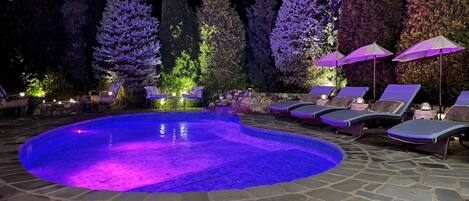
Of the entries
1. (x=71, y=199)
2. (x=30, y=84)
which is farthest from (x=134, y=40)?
(x=71, y=199)

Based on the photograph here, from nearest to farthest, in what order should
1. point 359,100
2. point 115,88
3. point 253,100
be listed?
point 359,100 < point 253,100 < point 115,88

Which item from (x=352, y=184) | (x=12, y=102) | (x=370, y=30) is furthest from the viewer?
(x=12, y=102)

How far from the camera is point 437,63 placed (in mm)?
7441

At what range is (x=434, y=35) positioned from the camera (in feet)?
24.3

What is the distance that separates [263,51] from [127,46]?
631 centimetres

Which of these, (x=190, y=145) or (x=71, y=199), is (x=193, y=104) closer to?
(x=190, y=145)

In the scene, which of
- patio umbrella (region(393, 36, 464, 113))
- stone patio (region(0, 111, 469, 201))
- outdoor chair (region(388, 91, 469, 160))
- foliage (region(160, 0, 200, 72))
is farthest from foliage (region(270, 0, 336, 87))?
stone patio (region(0, 111, 469, 201))

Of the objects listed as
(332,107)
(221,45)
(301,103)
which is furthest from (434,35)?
(221,45)

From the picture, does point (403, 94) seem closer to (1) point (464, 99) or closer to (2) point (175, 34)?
(1) point (464, 99)

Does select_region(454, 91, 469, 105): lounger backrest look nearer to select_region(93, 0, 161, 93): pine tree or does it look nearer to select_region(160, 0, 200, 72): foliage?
select_region(160, 0, 200, 72): foliage

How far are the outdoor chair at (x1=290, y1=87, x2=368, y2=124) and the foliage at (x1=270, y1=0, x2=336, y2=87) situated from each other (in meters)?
4.87

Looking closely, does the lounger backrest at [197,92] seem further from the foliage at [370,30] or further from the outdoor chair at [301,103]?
the foliage at [370,30]

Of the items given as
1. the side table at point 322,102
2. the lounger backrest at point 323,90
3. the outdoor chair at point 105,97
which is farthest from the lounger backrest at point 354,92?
the outdoor chair at point 105,97

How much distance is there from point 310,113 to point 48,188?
5739 mm
